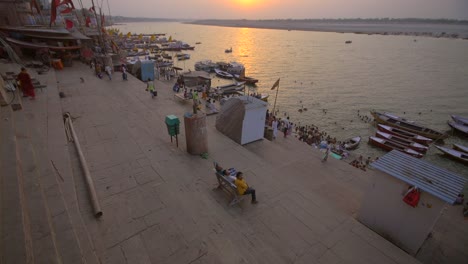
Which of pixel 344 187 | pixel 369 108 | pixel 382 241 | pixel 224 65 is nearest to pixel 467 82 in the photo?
pixel 369 108

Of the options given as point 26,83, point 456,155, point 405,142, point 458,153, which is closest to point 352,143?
point 405,142

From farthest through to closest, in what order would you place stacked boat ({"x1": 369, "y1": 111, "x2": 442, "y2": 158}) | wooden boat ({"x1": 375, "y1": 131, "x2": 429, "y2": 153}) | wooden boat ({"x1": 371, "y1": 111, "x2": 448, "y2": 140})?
wooden boat ({"x1": 371, "y1": 111, "x2": 448, "y2": 140}) < stacked boat ({"x1": 369, "y1": 111, "x2": 442, "y2": 158}) < wooden boat ({"x1": 375, "y1": 131, "x2": 429, "y2": 153})

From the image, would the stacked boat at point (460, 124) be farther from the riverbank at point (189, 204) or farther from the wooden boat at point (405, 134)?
the riverbank at point (189, 204)

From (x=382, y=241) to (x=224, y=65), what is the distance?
42.0 metres

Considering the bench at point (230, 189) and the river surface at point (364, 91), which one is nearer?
the bench at point (230, 189)

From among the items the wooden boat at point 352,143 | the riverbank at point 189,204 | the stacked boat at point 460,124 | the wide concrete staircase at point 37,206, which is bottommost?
the wooden boat at point 352,143

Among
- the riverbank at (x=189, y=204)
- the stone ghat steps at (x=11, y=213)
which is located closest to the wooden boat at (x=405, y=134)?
the riverbank at (x=189, y=204)

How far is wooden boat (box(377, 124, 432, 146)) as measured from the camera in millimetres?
19156

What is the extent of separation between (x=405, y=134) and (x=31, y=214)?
1006 inches

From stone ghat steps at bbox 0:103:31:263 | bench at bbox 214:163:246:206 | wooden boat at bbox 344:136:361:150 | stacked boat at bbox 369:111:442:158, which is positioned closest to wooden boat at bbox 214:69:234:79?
stacked boat at bbox 369:111:442:158

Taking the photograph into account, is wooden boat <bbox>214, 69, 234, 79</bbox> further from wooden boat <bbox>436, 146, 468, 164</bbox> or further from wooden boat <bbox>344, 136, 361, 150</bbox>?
wooden boat <bbox>436, 146, 468, 164</bbox>

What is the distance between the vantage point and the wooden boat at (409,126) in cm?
1995

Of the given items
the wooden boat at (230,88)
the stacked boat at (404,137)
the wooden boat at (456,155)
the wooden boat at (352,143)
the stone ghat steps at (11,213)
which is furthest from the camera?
the wooden boat at (230,88)

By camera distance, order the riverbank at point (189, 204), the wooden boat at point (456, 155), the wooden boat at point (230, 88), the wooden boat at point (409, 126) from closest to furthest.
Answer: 1. the riverbank at point (189, 204)
2. the wooden boat at point (456, 155)
3. the wooden boat at point (409, 126)
4. the wooden boat at point (230, 88)
